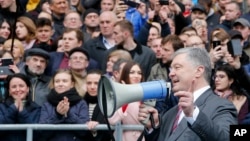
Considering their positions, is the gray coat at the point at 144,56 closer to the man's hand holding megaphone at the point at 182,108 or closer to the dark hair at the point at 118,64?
the dark hair at the point at 118,64

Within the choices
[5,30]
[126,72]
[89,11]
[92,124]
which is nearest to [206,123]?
[92,124]

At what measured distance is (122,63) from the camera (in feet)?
37.3

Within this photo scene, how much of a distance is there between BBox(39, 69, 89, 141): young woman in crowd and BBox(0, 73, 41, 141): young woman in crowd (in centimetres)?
15

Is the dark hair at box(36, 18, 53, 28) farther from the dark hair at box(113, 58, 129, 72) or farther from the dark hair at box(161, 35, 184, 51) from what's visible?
the dark hair at box(113, 58, 129, 72)

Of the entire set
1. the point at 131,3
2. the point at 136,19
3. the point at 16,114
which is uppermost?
the point at 131,3

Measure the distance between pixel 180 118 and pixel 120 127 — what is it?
2.77m

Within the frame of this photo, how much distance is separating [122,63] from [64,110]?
3.37 ft

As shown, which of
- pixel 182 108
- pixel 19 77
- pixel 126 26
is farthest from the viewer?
pixel 126 26

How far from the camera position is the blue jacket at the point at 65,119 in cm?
1062

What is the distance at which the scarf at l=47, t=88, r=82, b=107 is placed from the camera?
36.2 feet

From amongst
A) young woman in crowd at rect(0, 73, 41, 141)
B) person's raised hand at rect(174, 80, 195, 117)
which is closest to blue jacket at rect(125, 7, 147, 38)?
young woman in crowd at rect(0, 73, 41, 141)

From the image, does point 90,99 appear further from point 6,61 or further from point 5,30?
point 5,30

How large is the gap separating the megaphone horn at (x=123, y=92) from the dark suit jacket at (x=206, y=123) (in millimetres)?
334

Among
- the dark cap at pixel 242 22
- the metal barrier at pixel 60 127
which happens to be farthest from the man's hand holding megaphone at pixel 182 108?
the dark cap at pixel 242 22
